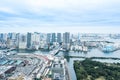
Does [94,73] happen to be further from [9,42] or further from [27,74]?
[9,42]

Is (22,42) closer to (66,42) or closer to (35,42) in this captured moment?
(35,42)

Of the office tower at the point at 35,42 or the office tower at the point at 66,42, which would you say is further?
the office tower at the point at 35,42

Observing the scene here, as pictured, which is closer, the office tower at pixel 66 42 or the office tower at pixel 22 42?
the office tower at pixel 66 42

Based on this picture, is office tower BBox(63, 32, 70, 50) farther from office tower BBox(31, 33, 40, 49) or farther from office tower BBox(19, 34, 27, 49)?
office tower BBox(19, 34, 27, 49)

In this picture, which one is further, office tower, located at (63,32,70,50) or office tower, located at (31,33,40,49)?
office tower, located at (31,33,40,49)

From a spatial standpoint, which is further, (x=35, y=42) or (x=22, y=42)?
(x=35, y=42)

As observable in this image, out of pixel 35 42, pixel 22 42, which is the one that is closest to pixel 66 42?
pixel 35 42

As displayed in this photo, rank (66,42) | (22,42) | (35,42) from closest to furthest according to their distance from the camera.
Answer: (22,42)
(66,42)
(35,42)

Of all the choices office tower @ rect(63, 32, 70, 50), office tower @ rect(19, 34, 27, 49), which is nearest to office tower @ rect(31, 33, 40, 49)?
office tower @ rect(19, 34, 27, 49)

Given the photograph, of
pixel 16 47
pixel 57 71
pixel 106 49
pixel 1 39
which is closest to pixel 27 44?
pixel 16 47

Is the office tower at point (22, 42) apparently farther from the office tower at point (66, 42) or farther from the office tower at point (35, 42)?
the office tower at point (66, 42)

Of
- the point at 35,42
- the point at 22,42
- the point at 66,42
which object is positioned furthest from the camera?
the point at 35,42

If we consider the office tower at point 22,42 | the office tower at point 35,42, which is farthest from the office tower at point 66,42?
the office tower at point 22,42
